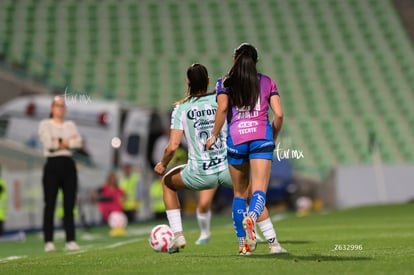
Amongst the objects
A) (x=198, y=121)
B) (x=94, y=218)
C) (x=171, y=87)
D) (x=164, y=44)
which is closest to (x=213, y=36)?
(x=164, y=44)

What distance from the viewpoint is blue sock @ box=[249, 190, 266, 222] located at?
7.89m

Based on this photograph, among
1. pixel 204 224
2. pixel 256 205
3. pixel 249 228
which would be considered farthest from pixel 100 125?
pixel 249 228

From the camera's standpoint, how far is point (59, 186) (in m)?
12.5

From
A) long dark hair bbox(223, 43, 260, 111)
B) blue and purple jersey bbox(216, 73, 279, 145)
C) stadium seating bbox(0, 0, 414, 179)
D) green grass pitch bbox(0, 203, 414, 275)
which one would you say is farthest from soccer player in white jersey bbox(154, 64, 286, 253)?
stadium seating bbox(0, 0, 414, 179)

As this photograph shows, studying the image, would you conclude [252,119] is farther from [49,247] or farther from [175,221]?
[49,247]

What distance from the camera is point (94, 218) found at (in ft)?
72.2

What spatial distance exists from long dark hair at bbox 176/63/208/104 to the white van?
46.3 ft

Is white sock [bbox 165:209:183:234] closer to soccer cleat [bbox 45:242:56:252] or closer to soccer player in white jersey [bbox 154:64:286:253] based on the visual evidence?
soccer player in white jersey [bbox 154:64:286:253]

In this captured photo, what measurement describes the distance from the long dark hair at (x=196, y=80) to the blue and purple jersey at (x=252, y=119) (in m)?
1.06

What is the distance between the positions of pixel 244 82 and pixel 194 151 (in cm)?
131

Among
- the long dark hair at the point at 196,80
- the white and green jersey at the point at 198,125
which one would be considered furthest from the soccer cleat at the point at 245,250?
the long dark hair at the point at 196,80

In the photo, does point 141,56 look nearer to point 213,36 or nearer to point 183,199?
point 213,36

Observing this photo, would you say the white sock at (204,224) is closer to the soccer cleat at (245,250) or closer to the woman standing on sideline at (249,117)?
the soccer cleat at (245,250)

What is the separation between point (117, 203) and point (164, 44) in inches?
602
